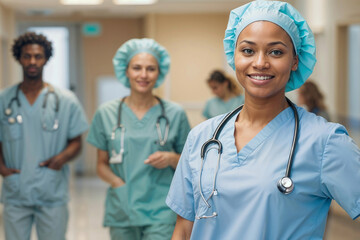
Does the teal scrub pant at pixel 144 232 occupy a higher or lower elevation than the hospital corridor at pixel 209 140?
lower

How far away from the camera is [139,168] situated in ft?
7.80

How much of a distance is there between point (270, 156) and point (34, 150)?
1.63 meters

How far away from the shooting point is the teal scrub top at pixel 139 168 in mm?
2340

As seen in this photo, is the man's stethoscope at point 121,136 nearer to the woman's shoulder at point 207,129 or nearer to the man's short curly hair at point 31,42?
the man's short curly hair at point 31,42

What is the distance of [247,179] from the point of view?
4.37 ft

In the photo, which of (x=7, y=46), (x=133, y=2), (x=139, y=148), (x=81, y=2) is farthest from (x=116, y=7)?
(x=139, y=148)

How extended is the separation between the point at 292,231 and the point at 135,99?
4.43 feet

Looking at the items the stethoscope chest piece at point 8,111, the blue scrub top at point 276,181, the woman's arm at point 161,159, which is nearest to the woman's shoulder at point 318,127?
the blue scrub top at point 276,181

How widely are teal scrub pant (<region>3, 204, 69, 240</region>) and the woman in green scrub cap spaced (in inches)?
14.8

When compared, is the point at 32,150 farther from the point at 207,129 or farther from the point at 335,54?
the point at 335,54

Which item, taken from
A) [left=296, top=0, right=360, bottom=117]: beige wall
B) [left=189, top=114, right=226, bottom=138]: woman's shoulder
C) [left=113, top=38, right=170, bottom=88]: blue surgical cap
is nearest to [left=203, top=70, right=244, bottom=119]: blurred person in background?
[left=296, top=0, right=360, bottom=117]: beige wall

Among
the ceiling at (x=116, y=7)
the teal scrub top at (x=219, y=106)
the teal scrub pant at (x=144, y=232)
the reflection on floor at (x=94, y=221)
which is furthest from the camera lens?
the ceiling at (x=116, y=7)

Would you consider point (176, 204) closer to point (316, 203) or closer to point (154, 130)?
point (316, 203)

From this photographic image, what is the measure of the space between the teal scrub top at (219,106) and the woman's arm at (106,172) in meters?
2.31
